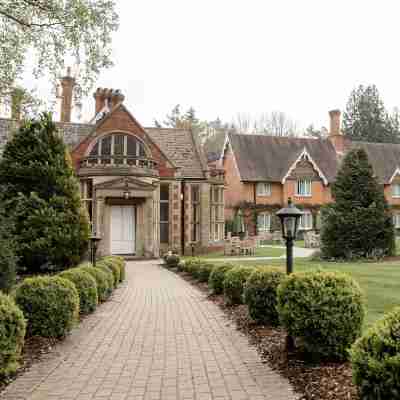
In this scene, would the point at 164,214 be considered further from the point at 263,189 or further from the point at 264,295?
the point at 264,295

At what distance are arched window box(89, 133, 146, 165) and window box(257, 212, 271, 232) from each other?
1793 cm

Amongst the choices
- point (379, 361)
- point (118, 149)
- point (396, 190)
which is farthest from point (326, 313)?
point (396, 190)

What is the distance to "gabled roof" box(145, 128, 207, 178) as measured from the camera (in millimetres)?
28531

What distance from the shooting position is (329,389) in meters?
5.06

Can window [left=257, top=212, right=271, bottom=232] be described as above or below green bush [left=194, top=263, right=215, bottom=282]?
above

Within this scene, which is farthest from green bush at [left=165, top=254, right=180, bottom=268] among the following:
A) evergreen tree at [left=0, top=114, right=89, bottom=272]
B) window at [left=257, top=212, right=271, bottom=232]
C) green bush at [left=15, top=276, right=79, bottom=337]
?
window at [left=257, top=212, right=271, bottom=232]

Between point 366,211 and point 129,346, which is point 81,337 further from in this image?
point 366,211

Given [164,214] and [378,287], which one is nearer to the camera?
[378,287]

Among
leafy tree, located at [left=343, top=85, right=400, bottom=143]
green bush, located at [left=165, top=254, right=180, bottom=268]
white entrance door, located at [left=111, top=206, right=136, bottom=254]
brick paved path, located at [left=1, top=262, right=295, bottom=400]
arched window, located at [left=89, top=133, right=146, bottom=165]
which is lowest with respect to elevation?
brick paved path, located at [left=1, top=262, right=295, bottom=400]

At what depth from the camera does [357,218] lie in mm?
21250

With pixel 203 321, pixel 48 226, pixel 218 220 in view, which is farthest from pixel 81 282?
pixel 218 220

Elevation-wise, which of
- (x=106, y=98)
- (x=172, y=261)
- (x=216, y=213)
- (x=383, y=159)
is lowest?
(x=172, y=261)

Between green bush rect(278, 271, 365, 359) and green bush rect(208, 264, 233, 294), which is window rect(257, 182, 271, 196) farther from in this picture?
green bush rect(278, 271, 365, 359)

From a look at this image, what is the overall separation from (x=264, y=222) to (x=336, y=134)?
493 inches
